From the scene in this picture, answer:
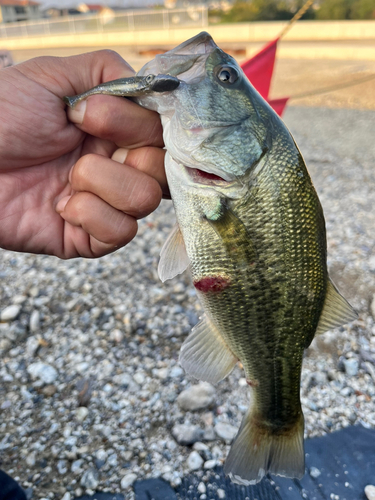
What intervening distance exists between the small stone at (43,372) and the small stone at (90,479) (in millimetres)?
695

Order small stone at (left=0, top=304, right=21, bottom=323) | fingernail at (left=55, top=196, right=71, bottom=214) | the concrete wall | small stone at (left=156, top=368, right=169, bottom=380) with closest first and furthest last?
fingernail at (left=55, top=196, right=71, bottom=214), small stone at (left=156, top=368, right=169, bottom=380), small stone at (left=0, top=304, right=21, bottom=323), the concrete wall

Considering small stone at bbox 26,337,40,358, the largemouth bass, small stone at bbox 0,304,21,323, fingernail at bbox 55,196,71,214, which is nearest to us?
the largemouth bass

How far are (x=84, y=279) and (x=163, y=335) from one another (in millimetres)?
996

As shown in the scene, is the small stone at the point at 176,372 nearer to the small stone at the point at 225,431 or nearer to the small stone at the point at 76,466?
the small stone at the point at 225,431

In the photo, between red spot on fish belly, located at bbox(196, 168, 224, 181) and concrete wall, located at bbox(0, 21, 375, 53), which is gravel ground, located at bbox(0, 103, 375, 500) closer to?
red spot on fish belly, located at bbox(196, 168, 224, 181)

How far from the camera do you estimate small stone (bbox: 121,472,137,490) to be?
2.07 metres

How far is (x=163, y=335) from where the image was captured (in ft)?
9.80

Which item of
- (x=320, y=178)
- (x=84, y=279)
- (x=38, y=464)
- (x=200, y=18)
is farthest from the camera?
(x=200, y=18)

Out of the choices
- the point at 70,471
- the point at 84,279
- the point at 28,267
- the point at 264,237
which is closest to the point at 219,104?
the point at 264,237

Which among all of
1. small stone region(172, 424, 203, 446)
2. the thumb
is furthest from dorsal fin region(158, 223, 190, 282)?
small stone region(172, 424, 203, 446)

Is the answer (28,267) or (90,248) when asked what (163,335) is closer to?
(90,248)

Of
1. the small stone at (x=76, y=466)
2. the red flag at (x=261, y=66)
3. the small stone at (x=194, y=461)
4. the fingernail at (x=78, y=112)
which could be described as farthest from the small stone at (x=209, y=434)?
the red flag at (x=261, y=66)

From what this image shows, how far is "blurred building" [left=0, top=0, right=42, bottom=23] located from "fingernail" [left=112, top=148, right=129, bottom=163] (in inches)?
1788

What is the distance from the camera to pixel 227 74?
1516 millimetres
